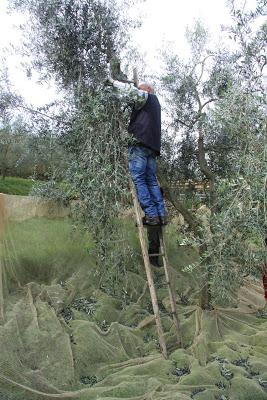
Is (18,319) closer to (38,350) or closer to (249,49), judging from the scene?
(38,350)

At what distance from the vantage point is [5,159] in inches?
937

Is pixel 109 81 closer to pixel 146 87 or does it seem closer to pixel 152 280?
pixel 146 87

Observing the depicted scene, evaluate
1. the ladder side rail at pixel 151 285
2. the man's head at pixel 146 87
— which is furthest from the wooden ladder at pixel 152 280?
the man's head at pixel 146 87

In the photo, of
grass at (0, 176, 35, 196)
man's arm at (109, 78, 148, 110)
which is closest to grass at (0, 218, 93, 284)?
man's arm at (109, 78, 148, 110)

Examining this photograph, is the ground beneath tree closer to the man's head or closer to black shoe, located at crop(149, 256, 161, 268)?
black shoe, located at crop(149, 256, 161, 268)

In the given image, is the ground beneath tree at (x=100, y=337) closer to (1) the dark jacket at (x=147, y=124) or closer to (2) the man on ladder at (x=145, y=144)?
(2) the man on ladder at (x=145, y=144)

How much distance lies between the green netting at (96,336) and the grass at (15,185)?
15.8m

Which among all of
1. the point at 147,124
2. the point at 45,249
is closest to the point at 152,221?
the point at 147,124

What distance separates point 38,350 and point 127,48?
5028 mm

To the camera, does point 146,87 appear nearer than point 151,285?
No

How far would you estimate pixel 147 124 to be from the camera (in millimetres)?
6812

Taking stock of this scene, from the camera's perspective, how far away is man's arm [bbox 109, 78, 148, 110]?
6605 millimetres

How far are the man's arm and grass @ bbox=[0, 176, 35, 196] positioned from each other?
17.6 meters

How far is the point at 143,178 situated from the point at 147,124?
2.61ft
